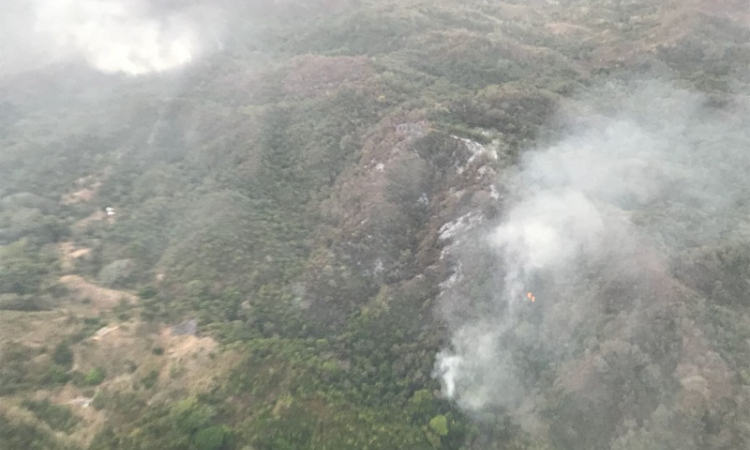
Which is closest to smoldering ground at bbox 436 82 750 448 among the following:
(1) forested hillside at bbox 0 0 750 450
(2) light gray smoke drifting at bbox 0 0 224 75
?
(1) forested hillside at bbox 0 0 750 450

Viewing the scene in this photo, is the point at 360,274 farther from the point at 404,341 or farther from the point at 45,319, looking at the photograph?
the point at 45,319

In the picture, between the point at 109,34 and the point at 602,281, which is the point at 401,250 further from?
the point at 109,34

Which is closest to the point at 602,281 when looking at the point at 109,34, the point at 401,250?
the point at 401,250

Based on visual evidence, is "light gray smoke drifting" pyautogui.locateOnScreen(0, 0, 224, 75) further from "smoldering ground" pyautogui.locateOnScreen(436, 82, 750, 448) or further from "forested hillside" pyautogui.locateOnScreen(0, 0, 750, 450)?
"smoldering ground" pyautogui.locateOnScreen(436, 82, 750, 448)

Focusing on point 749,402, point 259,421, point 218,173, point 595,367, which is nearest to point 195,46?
point 218,173

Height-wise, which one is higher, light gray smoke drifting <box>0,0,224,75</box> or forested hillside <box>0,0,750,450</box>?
light gray smoke drifting <box>0,0,224,75</box>
